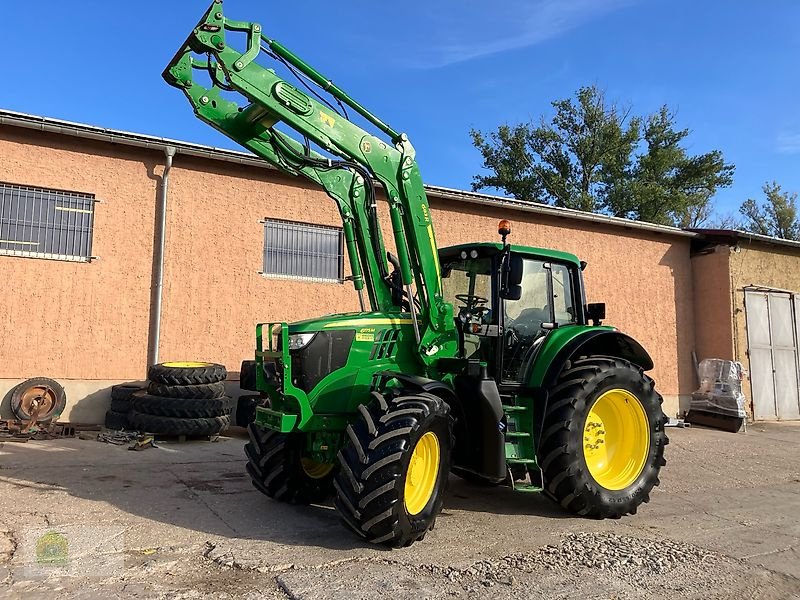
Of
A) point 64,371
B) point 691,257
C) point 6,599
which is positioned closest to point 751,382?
point 691,257

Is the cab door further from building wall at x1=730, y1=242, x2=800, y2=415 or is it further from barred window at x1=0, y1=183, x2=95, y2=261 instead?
building wall at x1=730, y1=242, x2=800, y2=415

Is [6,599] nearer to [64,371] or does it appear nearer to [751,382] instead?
[64,371]

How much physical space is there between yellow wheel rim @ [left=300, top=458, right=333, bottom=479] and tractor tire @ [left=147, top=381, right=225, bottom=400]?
3.69 metres

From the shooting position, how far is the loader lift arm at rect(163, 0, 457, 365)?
15.7ft

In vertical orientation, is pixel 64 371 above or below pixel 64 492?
above

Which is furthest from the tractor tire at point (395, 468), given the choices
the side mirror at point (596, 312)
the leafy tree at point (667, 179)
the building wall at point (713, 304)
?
the leafy tree at point (667, 179)

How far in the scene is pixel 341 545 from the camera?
4.59 meters

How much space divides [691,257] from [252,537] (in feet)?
46.5

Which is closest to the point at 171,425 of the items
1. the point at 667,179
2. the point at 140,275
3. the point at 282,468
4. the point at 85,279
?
the point at 140,275

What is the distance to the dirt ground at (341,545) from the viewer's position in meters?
3.85

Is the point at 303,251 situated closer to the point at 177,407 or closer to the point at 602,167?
the point at 177,407

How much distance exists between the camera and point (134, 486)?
20.6 ft

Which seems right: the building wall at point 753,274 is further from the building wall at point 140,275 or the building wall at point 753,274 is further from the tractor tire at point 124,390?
the tractor tire at point 124,390

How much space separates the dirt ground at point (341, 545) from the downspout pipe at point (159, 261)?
319 centimetres
